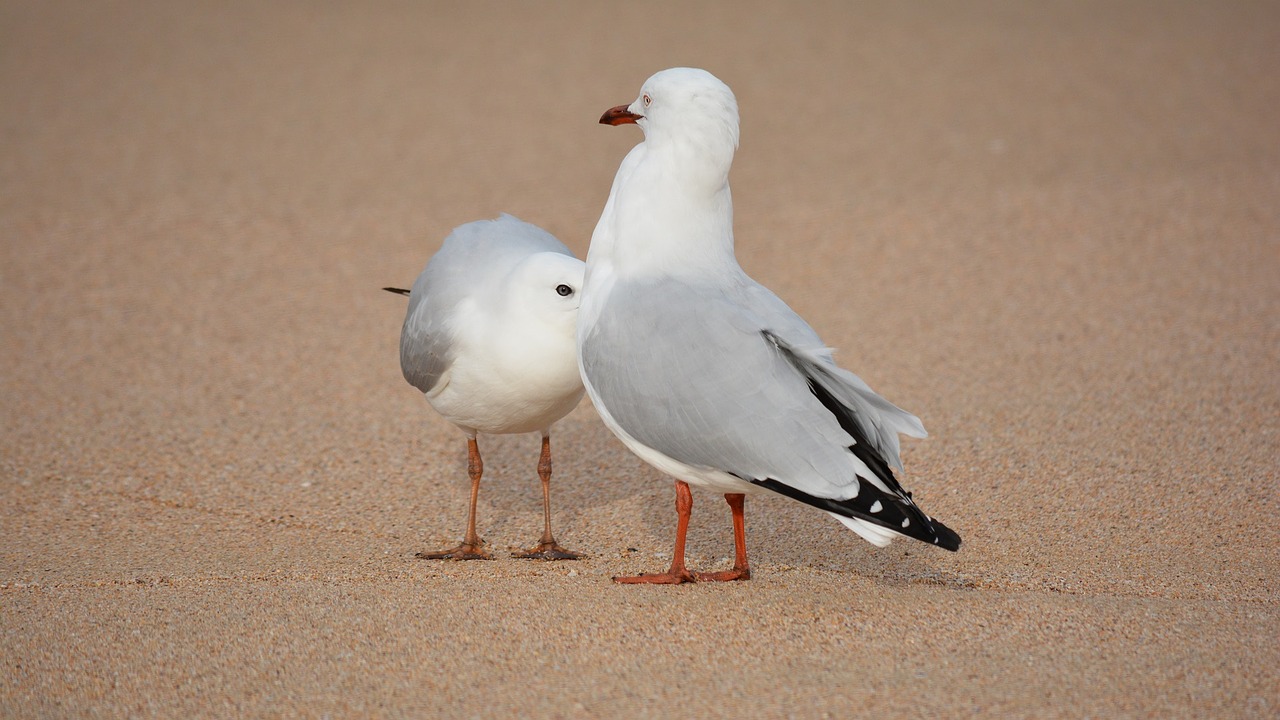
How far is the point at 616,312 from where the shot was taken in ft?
11.3

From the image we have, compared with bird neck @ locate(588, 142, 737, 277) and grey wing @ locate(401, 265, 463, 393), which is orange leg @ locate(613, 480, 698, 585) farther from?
grey wing @ locate(401, 265, 463, 393)

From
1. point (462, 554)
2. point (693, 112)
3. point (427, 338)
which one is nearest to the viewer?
point (693, 112)

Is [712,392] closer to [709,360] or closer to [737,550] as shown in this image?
[709,360]

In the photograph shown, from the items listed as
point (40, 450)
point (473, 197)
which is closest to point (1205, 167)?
point (473, 197)

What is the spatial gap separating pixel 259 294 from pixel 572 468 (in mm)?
3064

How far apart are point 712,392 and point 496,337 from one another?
79cm

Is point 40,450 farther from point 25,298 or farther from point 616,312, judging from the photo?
point 616,312

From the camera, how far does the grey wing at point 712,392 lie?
3283mm

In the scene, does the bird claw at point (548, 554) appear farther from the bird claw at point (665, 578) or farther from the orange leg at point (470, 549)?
the bird claw at point (665, 578)

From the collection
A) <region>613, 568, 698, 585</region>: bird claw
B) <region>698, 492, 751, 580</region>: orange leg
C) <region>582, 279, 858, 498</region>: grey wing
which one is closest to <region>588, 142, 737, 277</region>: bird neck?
<region>582, 279, 858, 498</region>: grey wing

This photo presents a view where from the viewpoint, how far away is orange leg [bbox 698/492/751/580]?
3818mm

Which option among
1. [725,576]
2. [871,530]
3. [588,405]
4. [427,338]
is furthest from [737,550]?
[588,405]

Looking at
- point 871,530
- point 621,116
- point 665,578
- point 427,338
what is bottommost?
point 665,578

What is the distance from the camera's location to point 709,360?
11.0ft
